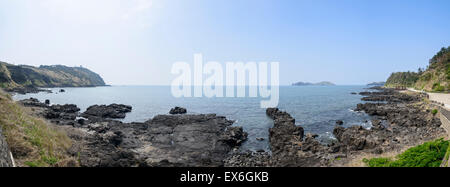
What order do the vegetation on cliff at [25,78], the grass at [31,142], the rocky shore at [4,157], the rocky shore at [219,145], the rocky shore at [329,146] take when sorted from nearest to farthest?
1. the rocky shore at [4,157]
2. the grass at [31,142]
3. the rocky shore at [329,146]
4. the rocky shore at [219,145]
5. the vegetation on cliff at [25,78]

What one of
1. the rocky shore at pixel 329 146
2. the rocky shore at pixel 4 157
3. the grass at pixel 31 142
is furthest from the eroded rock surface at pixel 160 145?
the rocky shore at pixel 4 157

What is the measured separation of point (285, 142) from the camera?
936 inches

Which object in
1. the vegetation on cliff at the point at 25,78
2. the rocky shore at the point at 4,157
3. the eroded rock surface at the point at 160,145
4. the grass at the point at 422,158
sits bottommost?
the eroded rock surface at the point at 160,145

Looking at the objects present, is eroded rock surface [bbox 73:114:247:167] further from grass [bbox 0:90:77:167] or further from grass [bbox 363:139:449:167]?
A: grass [bbox 363:139:449:167]

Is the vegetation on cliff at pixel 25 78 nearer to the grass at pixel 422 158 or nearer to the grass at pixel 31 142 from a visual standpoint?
the grass at pixel 31 142

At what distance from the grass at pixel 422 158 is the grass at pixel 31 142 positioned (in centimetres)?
2232

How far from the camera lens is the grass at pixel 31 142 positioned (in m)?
13.5

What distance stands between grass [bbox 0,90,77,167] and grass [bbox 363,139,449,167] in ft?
73.2

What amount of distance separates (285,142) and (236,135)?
22.6 ft

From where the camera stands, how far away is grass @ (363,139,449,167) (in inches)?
480
